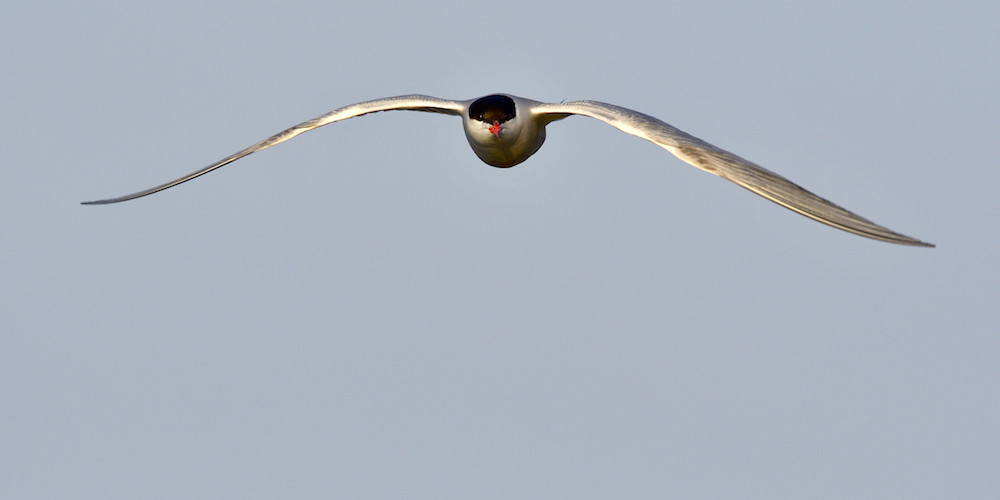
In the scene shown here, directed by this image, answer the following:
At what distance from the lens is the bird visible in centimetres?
1439

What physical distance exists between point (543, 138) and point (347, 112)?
3.05 m

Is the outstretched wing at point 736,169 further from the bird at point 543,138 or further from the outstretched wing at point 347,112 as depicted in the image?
the outstretched wing at point 347,112

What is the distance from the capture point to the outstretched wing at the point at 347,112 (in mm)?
19781

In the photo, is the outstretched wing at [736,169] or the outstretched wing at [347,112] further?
the outstretched wing at [347,112]

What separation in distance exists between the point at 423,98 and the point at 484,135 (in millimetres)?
1582

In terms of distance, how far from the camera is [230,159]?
66.3ft

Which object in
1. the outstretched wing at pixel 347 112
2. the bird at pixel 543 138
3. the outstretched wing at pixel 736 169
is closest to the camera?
the outstretched wing at pixel 736 169

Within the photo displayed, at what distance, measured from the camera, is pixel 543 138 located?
20.6m

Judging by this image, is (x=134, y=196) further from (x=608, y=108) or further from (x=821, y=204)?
(x=821, y=204)

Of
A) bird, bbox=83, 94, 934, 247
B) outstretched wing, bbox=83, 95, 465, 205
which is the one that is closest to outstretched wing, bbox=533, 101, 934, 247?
bird, bbox=83, 94, 934, 247

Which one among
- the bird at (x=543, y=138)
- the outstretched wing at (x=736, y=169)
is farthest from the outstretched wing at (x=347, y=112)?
the outstretched wing at (x=736, y=169)

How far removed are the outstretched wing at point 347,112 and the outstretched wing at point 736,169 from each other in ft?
8.58

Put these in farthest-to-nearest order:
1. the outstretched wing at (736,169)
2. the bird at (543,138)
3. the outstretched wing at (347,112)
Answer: the outstretched wing at (347,112) → the bird at (543,138) → the outstretched wing at (736,169)

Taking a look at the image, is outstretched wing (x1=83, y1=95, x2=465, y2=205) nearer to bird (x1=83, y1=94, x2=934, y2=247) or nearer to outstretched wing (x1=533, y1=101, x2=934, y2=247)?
bird (x1=83, y1=94, x2=934, y2=247)
